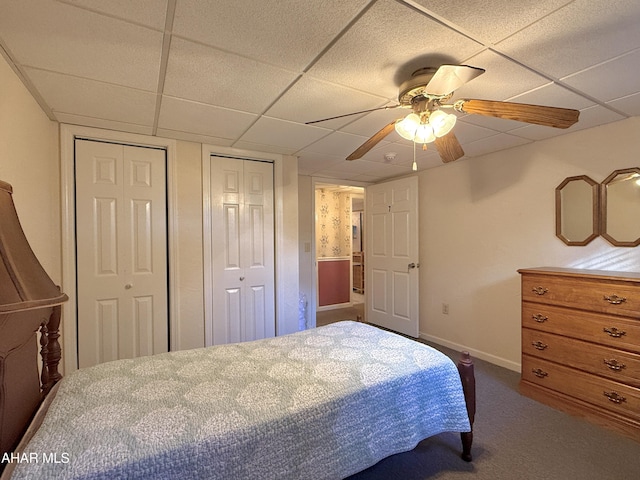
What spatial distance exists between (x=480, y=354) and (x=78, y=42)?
13.0ft

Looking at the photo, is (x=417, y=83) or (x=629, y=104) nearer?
(x=417, y=83)

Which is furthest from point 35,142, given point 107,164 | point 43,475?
point 43,475

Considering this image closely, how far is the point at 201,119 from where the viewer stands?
2145 mm

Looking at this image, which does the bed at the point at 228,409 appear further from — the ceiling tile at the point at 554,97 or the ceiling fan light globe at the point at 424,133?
the ceiling tile at the point at 554,97

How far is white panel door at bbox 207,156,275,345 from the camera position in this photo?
2.82 metres

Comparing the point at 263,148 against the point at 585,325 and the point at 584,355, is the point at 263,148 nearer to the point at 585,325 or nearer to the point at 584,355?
the point at 585,325

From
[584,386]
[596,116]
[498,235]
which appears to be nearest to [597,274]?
[584,386]

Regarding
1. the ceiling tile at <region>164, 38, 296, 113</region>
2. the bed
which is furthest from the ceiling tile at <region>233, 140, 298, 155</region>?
the bed

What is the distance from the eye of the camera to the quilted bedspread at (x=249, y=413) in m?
0.94

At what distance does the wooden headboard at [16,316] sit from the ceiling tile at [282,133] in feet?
5.16

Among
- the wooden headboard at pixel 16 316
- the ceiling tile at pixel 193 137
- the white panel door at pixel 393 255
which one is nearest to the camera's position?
the wooden headboard at pixel 16 316

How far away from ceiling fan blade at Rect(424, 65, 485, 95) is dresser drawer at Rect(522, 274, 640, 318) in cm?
176

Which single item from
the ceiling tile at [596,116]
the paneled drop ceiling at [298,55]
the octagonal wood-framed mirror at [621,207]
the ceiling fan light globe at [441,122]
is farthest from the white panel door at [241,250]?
the octagonal wood-framed mirror at [621,207]

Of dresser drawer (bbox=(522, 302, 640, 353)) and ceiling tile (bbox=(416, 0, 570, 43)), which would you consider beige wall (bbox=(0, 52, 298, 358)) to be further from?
dresser drawer (bbox=(522, 302, 640, 353))
